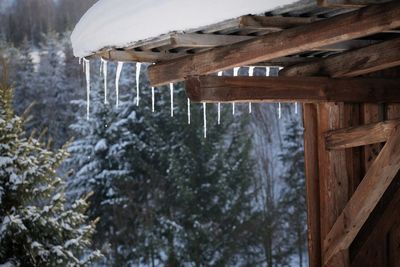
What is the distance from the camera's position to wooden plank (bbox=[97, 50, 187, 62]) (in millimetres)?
4523

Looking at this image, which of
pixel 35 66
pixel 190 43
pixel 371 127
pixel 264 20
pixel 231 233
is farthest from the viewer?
pixel 35 66

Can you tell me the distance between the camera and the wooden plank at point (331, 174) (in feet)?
16.1

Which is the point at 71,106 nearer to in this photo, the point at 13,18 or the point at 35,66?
the point at 35,66

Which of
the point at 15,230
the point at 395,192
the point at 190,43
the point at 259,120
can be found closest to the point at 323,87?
the point at 395,192

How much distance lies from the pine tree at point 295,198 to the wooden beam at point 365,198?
63.0 feet

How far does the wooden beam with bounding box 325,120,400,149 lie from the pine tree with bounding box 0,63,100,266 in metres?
6.62

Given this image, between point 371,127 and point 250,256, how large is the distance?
18.9 m

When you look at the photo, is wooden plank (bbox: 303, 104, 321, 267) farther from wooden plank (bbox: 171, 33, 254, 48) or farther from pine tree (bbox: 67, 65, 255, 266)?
pine tree (bbox: 67, 65, 255, 266)

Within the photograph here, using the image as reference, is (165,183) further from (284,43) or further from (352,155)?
(284,43)

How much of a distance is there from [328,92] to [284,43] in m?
0.96

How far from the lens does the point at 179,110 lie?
2297 cm

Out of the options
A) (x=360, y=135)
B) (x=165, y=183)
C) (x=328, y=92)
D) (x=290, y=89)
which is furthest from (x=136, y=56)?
(x=165, y=183)

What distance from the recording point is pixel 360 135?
185 inches

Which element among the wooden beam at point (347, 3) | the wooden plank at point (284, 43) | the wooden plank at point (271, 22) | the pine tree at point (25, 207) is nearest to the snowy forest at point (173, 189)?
the pine tree at point (25, 207)
